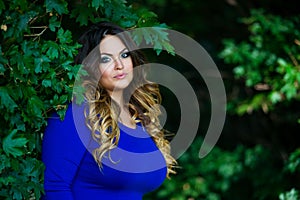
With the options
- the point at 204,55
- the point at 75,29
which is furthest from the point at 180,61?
the point at 75,29

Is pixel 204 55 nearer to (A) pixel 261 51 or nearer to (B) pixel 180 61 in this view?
(B) pixel 180 61

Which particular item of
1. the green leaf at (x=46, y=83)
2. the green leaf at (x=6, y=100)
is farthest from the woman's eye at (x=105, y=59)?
the green leaf at (x=6, y=100)

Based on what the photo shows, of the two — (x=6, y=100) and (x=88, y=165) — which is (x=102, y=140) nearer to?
(x=88, y=165)

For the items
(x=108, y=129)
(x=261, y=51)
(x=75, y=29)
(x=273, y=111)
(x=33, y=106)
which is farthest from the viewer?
(x=273, y=111)

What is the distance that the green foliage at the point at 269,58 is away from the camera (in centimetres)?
417

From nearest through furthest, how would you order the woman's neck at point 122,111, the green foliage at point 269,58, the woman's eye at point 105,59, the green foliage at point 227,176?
the woman's eye at point 105,59, the woman's neck at point 122,111, the green foliage at point 269,58, the green foliage at point 227,176

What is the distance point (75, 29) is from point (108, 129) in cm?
77

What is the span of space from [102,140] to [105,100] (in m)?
0.19

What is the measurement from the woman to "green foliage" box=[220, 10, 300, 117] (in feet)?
5.94

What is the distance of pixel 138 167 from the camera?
96.9 inches

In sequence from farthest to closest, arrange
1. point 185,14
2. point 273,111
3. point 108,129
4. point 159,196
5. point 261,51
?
1. point 185,14
2. point 159,196
3. point 273,111
4. point 261,51
5. point 108,129

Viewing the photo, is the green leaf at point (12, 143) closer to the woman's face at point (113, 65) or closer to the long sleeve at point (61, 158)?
the long sleeve at point (61, 158)

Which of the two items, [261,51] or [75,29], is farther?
[261,51]

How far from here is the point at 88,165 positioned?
94.5 inches
